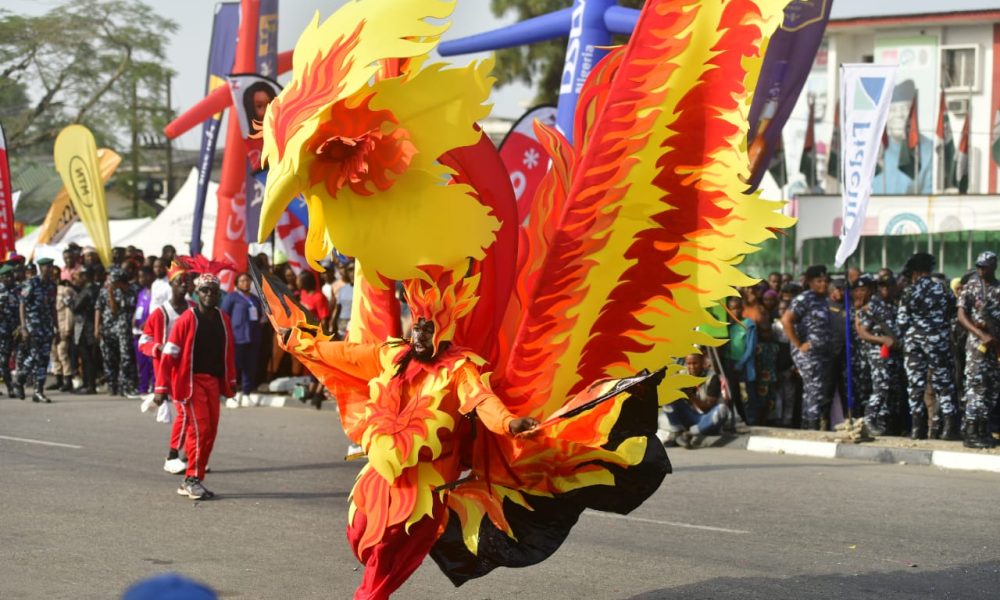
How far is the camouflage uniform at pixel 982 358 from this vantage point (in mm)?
11641

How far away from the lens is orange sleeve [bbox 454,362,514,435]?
526 cm

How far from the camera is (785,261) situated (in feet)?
91.7

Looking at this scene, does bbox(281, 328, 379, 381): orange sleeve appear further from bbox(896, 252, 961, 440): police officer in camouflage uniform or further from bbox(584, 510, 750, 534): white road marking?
bbox(896, 252, 961, 440): police officer in camouflage uniform

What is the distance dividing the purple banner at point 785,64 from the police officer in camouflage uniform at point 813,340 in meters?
2.18

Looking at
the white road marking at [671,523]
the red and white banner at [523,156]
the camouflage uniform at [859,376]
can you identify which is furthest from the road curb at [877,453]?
the white road marking at [671,523]

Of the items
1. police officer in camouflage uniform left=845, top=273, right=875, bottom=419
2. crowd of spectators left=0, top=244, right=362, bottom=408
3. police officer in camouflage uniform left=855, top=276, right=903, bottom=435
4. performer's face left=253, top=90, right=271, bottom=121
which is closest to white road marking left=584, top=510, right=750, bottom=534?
police officer in camouflage uniform left=855, top=276, right=903, bottom=435

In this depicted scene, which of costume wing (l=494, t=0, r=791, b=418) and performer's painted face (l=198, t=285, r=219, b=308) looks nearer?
costume wing (l=494, t=0, r=791, b=418)

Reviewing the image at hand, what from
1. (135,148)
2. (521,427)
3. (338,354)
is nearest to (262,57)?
(338,354)

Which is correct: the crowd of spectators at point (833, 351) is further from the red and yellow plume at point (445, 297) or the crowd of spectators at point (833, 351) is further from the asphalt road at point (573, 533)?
the red and yellow plume at point (445, 297)

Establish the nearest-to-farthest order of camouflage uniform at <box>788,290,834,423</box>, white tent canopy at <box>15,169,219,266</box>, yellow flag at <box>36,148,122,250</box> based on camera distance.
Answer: camouflage uniform at <box>788,290,834,423</box> < white tent canopy at <box>15,169,219,266</box> < yellow flag at <box>36,148,122,250</box>

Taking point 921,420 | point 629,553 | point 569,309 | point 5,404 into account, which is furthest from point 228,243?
point 569,309

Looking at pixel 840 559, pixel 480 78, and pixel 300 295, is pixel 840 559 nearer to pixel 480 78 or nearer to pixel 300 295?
pixel 480 78

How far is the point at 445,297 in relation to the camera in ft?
19.0

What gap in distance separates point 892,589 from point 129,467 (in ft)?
21.6
